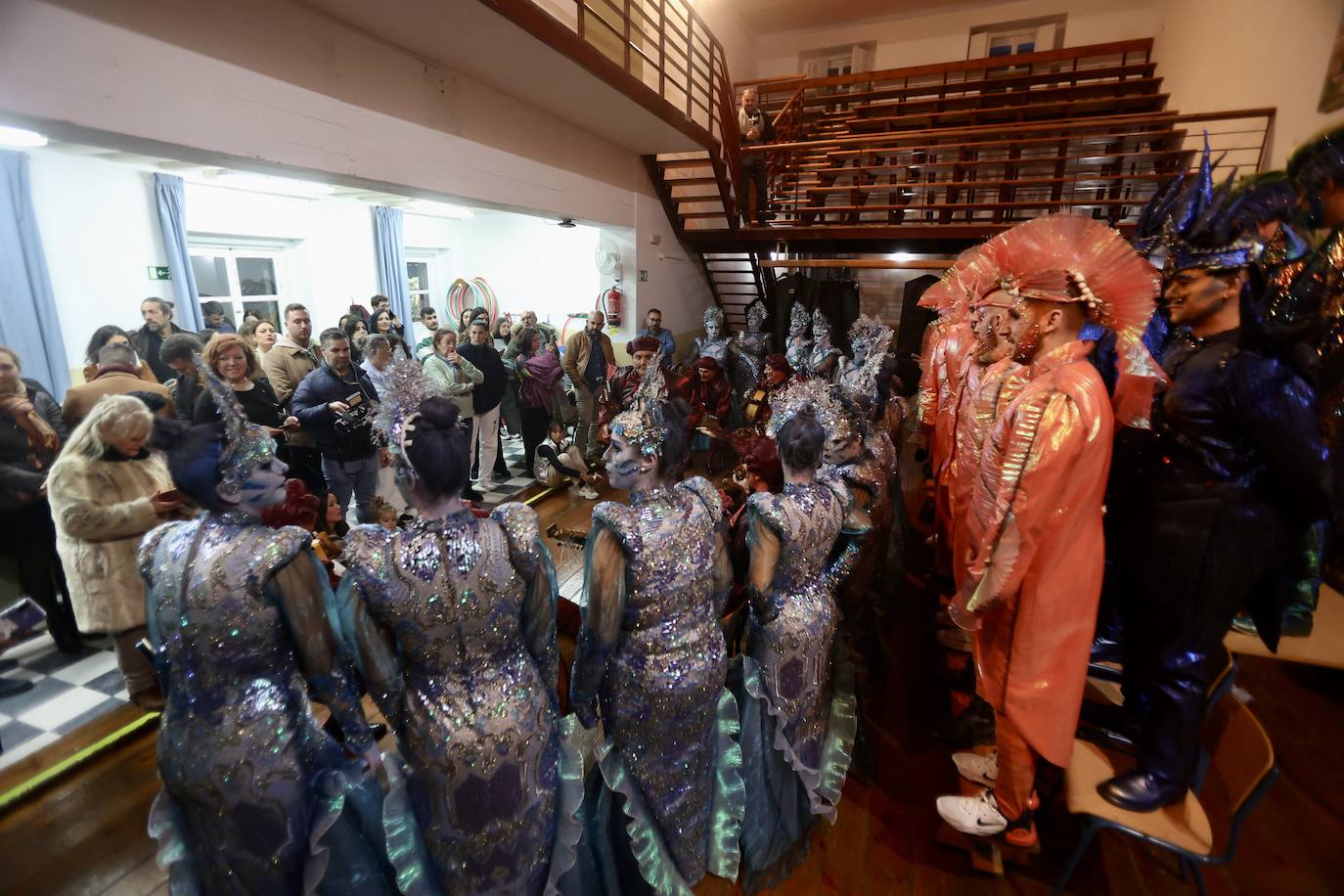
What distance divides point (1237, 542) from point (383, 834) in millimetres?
2328

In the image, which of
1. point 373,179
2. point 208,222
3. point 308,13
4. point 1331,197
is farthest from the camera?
point 208,222

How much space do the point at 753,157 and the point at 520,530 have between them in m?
7.79

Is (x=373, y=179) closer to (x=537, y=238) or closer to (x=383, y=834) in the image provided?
(x=383, y=834)

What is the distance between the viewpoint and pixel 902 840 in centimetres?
203

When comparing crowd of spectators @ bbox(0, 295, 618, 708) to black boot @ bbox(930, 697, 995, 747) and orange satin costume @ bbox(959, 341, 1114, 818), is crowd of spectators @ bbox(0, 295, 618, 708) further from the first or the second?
black boot @ bbox(930, 697, 995, 747)

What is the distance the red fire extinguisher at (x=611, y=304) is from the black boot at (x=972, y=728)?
587 cm

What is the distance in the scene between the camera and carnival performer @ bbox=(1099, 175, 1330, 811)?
1454 millimetres

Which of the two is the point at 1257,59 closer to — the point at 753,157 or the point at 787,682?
the point at 753,157

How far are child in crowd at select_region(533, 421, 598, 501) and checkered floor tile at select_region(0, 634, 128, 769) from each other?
7.14 ft

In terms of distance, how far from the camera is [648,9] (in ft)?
24.5

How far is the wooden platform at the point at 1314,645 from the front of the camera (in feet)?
6.11

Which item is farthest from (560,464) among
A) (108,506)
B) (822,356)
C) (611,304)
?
(611,304)

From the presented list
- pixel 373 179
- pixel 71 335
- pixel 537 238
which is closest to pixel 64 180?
pixel 71 335

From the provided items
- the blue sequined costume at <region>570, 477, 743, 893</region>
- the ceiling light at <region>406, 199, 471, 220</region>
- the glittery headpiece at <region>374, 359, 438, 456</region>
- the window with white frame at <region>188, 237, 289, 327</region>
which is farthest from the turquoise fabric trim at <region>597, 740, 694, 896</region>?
the ceiling light at <region>406, 199, 471, 220</region>
